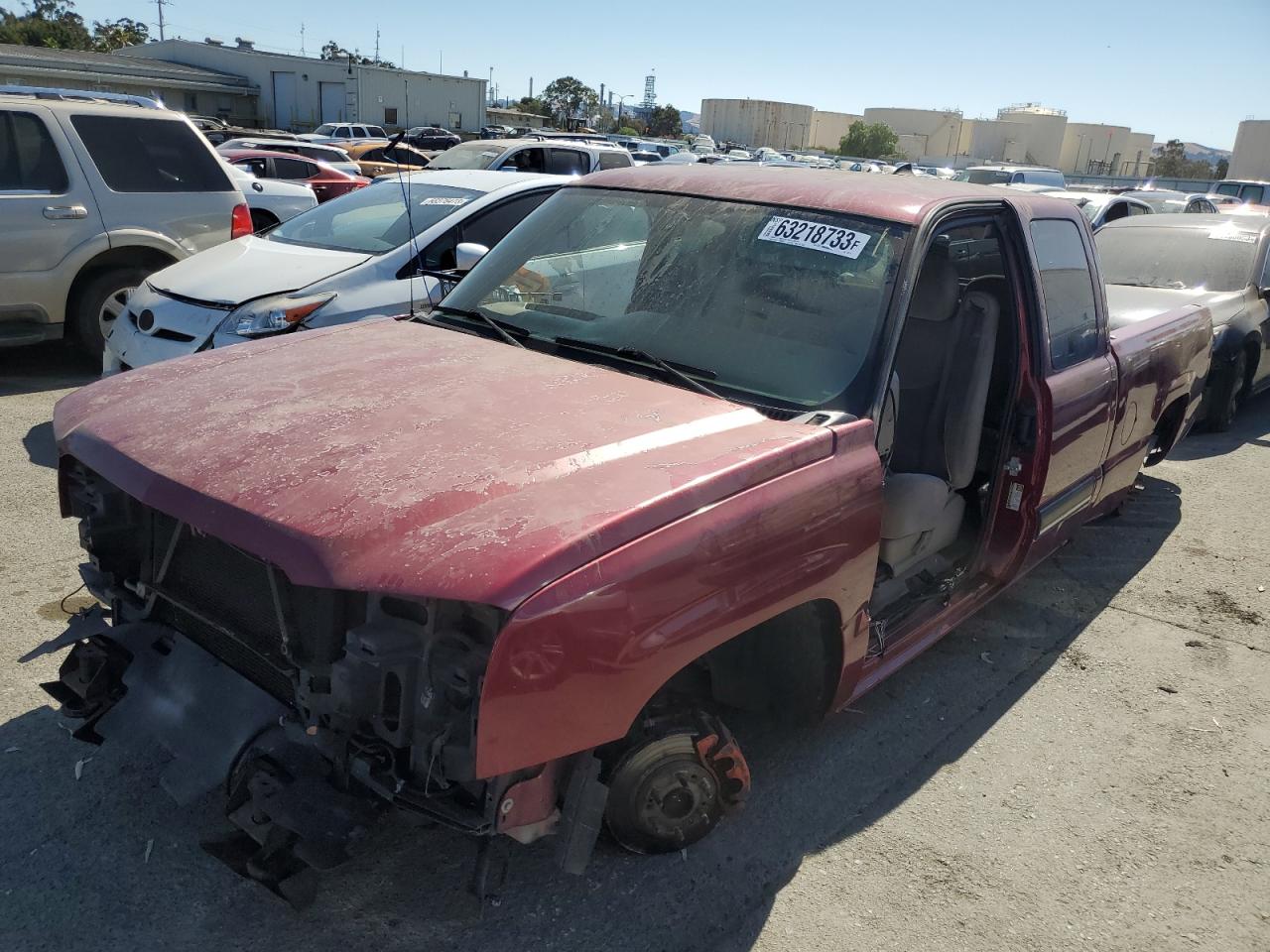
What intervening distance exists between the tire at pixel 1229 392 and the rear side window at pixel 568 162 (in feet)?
27.7

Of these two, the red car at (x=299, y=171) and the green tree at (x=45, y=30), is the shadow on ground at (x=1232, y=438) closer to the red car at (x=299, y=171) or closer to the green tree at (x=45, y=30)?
the red car at (x=299, y=171)

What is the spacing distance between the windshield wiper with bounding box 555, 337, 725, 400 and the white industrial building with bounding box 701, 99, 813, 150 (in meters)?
95.6

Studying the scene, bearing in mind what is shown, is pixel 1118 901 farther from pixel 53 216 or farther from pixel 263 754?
pixel 53 216

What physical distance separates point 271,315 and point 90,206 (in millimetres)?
2669

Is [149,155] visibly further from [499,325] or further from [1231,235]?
[1231,235]

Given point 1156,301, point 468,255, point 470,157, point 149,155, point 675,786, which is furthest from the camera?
point 470,157

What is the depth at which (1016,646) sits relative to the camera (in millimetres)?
4266

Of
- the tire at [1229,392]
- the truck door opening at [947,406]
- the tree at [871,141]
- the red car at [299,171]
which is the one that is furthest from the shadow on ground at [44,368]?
the tree at [871,141]

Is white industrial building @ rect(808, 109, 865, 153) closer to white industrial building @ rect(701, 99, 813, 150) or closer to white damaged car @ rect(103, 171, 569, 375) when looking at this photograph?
white industrial building @ rect(701, 99, 813, 150)

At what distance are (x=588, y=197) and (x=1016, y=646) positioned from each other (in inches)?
106

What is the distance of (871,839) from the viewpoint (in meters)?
2.98

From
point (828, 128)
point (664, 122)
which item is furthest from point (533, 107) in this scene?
point (828, 128)

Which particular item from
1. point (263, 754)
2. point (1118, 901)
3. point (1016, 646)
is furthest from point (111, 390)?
point (1016, 646)

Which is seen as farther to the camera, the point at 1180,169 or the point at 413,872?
the point at 1180,169
